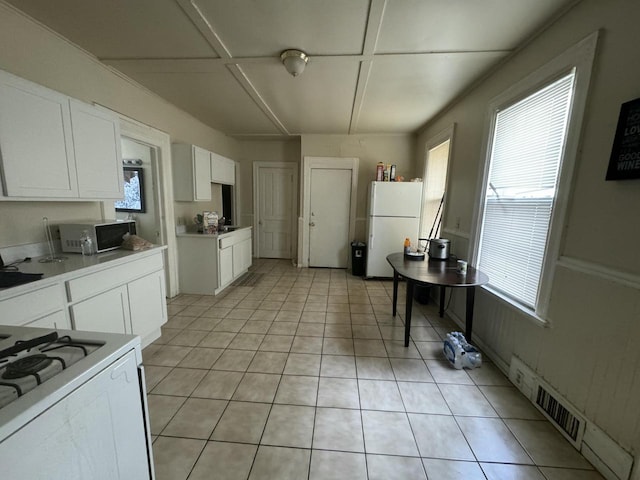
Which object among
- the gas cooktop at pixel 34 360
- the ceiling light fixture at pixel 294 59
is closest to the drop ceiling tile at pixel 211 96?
the ceiling light fixture at pixel 294 59

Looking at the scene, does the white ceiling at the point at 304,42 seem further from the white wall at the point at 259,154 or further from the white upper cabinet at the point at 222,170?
the white wall at the point at 259,154

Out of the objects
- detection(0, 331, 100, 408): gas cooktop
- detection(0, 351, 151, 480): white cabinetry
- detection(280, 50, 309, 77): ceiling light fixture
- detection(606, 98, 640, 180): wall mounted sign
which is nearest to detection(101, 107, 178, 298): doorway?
detection(280, 50, 309, 77): ceiling light fixture

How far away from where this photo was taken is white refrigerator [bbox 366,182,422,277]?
4.04 meters

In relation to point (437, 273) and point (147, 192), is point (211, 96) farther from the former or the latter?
point (437, 273)

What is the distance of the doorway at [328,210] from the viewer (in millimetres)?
4750

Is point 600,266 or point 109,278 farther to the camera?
point 109,278

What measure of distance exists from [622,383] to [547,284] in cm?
59

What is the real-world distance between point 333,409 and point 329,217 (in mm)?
3588

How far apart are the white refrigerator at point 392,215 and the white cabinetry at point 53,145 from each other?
3.27 metres

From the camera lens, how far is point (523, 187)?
1.94 meters

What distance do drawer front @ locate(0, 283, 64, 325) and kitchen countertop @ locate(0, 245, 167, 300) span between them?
0.10 feet

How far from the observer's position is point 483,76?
242 centimetres

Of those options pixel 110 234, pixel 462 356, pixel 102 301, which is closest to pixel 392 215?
pixel 462 356

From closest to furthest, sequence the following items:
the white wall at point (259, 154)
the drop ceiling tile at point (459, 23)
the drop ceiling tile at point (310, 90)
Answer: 1. the drop ceiling tile at point (459, 23)
2. the drop ceiling tile at point (310, 90)
3. the white wall at point (259, 154)
